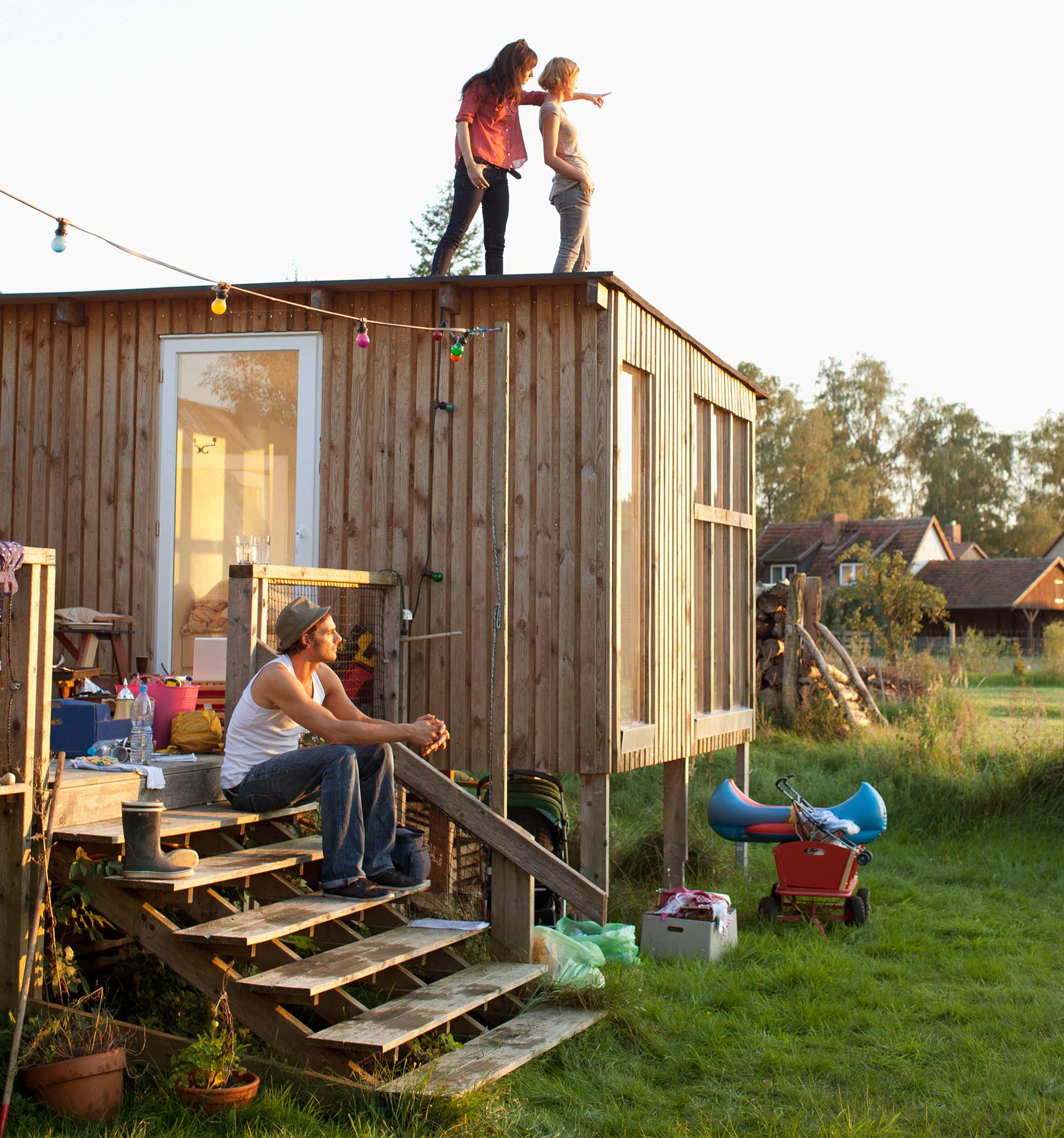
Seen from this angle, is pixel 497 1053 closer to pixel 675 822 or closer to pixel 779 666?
pixel 675 822

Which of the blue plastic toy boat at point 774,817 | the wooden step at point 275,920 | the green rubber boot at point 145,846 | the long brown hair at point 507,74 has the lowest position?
the blue plastic toy boat at point 774,817

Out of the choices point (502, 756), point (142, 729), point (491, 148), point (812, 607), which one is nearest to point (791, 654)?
point (812, 607)

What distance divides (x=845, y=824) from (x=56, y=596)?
5292mm

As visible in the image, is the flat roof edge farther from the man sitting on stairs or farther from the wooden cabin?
the man sitting on stairs

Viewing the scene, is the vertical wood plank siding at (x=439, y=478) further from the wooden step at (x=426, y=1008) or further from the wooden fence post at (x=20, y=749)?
the wooden fence post at (x=20, y=749)

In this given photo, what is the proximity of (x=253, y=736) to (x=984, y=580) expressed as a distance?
48.1 meters

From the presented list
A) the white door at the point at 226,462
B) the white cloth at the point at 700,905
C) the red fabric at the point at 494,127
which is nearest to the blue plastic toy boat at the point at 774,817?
the white cloth at the point at 700,905

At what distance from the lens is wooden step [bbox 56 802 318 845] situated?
197 inches

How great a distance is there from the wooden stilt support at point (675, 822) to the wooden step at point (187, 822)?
4156mm

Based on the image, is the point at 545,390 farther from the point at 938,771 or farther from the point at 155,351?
the point at 938,771

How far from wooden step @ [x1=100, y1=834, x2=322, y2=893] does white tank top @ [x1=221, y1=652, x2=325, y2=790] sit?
371 millimetres

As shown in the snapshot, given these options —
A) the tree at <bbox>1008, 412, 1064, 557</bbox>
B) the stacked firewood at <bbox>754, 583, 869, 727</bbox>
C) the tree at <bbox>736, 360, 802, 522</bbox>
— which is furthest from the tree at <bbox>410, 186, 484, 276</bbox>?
the tree at <bbox>1008, 412, 1064, 557</bbox>

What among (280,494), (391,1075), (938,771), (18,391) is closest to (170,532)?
(280,494)

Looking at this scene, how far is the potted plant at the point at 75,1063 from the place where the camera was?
4.45m
